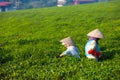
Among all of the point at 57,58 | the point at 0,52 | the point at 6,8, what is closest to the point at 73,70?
the point at 57,58

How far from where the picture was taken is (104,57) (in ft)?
40.6

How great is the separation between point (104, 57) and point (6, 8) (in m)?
73.1

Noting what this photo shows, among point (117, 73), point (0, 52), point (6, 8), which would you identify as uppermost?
point (117, 73)

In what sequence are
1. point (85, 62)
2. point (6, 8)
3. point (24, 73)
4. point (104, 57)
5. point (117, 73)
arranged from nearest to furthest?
1. point (117, 73)
2. point (24, 73)
3. point (85, 62)
4. point (104, 57)
5. point (6, 8)

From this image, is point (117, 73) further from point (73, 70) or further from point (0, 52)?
point (0, 52)

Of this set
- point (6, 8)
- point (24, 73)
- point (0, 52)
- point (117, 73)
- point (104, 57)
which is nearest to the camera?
point (117, 73)

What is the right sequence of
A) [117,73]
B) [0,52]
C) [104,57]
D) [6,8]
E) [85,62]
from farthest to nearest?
[6,8]
[0,52]
[104,57]
[85,62]
[117,73]

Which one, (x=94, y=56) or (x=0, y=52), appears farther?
(x=0, y=52)

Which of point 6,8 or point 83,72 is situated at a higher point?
point 83,72

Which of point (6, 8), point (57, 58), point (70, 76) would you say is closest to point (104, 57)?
point (57, 58)

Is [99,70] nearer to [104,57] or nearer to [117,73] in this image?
[117,73]

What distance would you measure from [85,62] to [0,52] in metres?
4.63

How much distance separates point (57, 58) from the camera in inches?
492

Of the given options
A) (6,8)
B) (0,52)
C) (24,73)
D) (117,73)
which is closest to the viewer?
(117,73)
